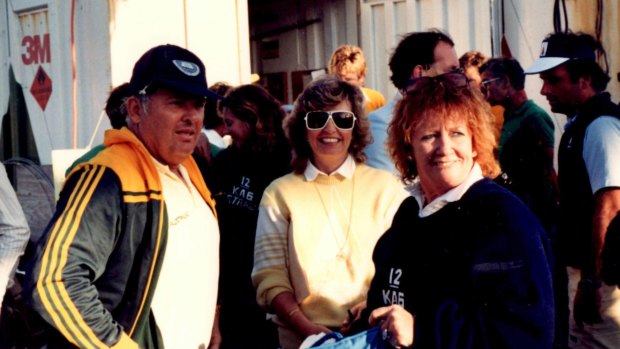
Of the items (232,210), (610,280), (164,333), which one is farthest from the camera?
(232,210)

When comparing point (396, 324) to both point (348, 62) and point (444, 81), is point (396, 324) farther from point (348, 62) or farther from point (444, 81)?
point (348, 62)

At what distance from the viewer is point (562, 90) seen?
14.3ft

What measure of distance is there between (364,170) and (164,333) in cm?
130

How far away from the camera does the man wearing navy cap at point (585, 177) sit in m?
3.99

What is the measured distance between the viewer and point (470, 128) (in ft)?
8.16

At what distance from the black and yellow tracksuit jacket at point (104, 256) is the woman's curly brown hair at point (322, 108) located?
1135mm

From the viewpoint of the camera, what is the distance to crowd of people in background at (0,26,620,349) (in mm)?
2215

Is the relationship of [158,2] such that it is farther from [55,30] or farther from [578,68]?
[578,68]

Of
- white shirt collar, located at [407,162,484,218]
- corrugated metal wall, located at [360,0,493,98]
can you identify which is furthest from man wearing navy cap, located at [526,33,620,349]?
corrugated metal wall, located at [360,0,493,98]

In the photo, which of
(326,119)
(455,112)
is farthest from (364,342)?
(326,119)

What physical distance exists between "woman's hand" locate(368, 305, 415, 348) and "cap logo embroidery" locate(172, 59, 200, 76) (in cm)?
107

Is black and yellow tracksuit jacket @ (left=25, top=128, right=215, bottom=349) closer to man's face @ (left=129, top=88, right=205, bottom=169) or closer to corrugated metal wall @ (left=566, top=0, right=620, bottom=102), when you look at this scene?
man's face @ (left=129, top=88, right=205, bottom=169)

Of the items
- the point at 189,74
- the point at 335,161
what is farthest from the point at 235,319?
the point at 189,74

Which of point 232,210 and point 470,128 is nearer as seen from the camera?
point 470,128
